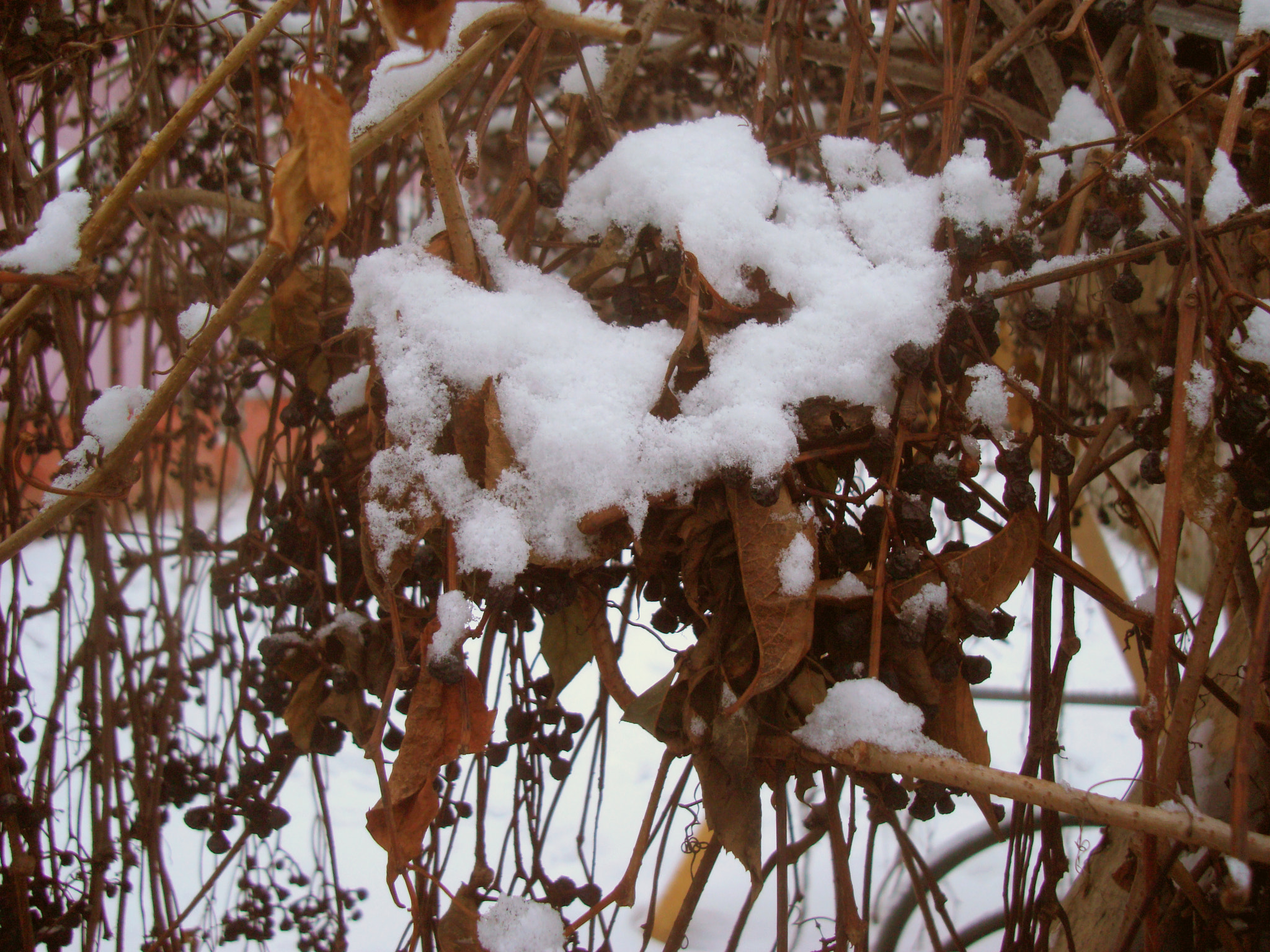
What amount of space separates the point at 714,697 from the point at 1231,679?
2.31 feet

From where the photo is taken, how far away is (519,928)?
0.72m

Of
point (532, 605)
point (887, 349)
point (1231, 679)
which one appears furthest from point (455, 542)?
point (1231, 679)

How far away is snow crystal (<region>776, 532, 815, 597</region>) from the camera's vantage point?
1.99ft

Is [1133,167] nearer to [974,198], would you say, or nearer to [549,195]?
[974,198]

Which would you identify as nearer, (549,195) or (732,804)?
(732,804)

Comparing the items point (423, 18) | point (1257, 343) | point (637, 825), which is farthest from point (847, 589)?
point (637, 825)

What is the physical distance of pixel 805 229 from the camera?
2.47 feet

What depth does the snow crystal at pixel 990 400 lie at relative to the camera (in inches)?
27.0

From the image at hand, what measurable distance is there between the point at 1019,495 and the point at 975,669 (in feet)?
0.47

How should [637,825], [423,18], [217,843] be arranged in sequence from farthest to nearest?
[637,825] → [217,843] → [423,18]

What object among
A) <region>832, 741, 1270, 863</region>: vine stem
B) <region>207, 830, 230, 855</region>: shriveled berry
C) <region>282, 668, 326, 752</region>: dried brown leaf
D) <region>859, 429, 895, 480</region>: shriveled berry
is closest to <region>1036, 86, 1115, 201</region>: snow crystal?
<region>859, 429, 895, 480</region>: shriveled berry

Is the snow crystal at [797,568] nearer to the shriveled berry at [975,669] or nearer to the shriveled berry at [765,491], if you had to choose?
the shriveled berry at [765,491]

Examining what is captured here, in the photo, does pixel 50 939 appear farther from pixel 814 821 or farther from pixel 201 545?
pixel 814 821

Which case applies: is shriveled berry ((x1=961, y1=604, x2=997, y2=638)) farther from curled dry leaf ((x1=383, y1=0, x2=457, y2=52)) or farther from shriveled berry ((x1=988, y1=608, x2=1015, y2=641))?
curled dry leaf ((x1=383, y1=0, x2=457, y2=52))
